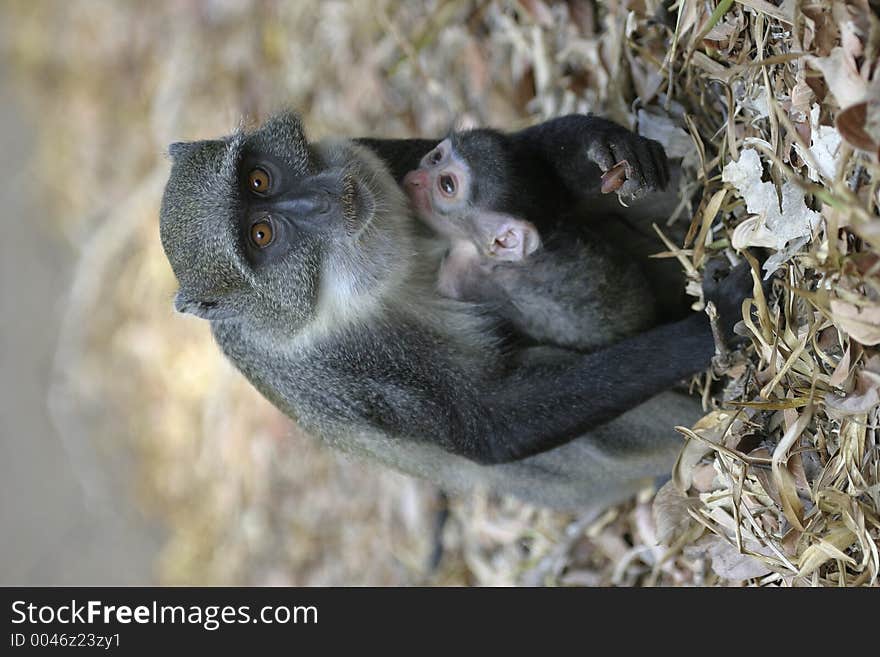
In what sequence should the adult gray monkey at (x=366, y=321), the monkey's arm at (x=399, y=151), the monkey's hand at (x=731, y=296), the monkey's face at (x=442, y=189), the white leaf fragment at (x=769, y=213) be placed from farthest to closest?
the monkey's arm at (x=399, y=151) → the monkey's face at (x=442, y=189) → the adult gray monkey at (x=366, y=321) → the monkey's hand at (x=731, y=296) → the white leaf fragment at (x=769, y=213)

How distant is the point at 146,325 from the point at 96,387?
726 mm

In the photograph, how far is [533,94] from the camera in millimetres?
3859

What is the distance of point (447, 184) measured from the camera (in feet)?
9.09

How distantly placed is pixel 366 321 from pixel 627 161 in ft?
2.86

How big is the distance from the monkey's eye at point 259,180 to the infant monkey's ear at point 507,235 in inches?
23.8

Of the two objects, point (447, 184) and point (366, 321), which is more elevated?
point (447, 184)

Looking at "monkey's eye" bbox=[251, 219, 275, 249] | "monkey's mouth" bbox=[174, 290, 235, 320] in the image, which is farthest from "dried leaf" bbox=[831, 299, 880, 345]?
"monkey's mouth" bbox=[174, 290, 235, 320]

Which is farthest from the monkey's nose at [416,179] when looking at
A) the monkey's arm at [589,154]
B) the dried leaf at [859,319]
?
the dried leaf at [859,319]

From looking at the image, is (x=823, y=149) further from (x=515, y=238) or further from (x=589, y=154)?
(x=515, y=238)

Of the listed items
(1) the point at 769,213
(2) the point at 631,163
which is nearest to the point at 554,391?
(2) the point at 631,163

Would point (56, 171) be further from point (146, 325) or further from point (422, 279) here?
point (422, 279)

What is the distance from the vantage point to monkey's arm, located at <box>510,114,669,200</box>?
2535 mm

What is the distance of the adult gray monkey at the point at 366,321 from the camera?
260 centimetres

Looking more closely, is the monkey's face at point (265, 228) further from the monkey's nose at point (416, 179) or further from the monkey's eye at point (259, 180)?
the monkey's nose at point (416, 179)
